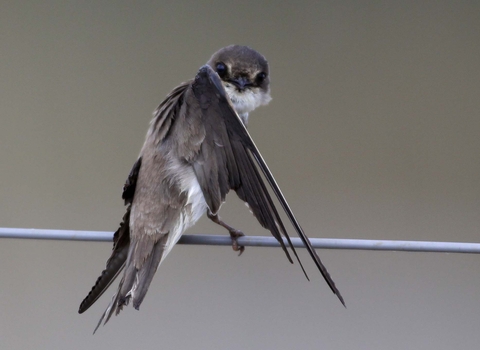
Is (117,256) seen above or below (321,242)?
below

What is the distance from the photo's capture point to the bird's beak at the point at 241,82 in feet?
4.91

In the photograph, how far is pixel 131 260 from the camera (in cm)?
134

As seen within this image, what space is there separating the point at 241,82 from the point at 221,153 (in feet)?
0.88

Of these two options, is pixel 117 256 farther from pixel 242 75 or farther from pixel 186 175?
pixel 242 75

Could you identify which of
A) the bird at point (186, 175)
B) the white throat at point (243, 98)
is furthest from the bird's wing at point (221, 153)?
the white throat at point (243, 98)

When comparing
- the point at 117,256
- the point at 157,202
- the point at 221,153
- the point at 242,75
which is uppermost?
the point at 242,75

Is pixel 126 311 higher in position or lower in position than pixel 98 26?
lower

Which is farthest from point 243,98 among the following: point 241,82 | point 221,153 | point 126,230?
point 126,230

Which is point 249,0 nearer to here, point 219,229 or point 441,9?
point 441,9

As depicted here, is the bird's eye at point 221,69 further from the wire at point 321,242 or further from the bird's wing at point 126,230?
the wire at point 321,242

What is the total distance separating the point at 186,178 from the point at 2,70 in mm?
1008

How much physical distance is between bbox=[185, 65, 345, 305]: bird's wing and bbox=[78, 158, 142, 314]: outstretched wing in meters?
0.20

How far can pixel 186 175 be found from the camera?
1.37 m

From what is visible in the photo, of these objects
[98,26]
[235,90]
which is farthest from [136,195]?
[98,26]
